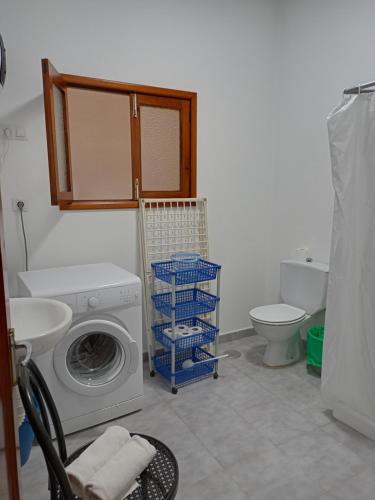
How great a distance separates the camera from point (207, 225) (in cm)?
302

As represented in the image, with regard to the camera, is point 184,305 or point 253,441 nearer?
point 253,441

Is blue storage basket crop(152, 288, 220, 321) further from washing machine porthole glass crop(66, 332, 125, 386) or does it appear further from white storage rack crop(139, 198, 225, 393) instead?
washing machine porthole glass crop(66, 332, 125, 386)

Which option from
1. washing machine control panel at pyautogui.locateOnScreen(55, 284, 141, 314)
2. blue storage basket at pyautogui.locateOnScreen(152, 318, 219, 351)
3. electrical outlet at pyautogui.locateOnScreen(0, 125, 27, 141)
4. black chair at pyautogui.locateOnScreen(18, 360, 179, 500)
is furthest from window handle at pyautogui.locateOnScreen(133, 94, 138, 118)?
black chair at pyautogui.locateOnScreen(18, 360, 179, 500)

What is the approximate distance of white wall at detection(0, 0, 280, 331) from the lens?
2230mm

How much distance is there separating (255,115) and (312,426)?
240 centimetres

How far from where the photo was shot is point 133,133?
2.66m

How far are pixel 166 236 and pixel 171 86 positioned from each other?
111 centimetres

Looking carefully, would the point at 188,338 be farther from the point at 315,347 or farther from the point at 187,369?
the point at 315,347

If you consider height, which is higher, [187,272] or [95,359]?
[187,272]

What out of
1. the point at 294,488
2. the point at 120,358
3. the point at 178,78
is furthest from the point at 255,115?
the point at 294,488

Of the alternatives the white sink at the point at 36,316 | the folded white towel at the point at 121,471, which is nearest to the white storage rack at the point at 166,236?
the white sink at the point at 36,316

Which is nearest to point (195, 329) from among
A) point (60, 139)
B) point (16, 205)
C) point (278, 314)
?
point (278, 314)

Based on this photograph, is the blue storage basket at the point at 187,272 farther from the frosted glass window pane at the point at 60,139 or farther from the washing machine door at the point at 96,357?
the frosted glass window pane at the point at 60,139

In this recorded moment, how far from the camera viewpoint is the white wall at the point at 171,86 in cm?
223
